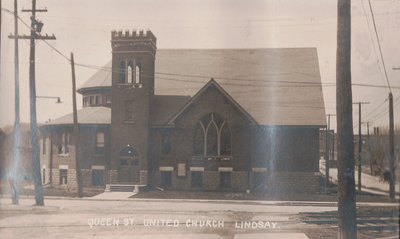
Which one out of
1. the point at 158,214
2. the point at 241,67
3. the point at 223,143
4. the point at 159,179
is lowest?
the point at 158,214

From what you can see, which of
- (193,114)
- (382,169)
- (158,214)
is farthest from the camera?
(193,114)

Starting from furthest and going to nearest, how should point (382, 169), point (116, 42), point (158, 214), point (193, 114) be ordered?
point (193, 114) < point (158, 214) < point (116, 42) < point (382, 169)

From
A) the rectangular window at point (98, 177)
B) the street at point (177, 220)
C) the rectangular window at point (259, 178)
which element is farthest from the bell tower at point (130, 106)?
the rectangular window at point (259, 178)

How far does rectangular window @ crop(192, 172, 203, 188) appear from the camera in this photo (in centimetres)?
1590

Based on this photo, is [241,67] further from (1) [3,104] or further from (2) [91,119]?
(1) [3,104]

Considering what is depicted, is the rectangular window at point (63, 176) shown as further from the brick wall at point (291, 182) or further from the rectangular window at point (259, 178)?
the brick wall at point (291, 182)

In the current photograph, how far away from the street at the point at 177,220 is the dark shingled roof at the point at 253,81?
306 centimetres

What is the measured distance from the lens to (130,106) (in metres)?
14.9

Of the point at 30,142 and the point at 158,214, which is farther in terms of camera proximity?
the point at 30,142

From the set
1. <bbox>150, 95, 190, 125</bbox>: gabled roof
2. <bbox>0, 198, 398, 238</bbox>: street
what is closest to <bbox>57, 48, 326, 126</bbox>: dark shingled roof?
<bbox>150, 95, 190, 125</bbox>: gabled roof

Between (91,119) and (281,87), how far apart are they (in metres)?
6.15

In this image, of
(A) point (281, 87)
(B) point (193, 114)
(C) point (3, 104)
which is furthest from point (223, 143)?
(C) point (3, 104)

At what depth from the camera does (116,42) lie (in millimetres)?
12305

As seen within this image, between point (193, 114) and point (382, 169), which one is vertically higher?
point (193, 114)
